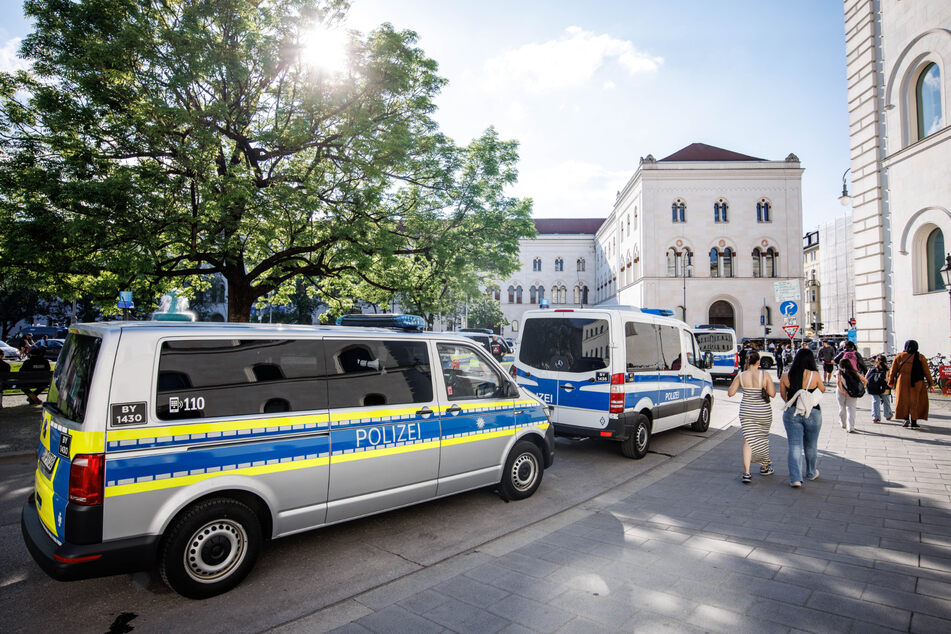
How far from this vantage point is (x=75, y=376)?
3.55 m

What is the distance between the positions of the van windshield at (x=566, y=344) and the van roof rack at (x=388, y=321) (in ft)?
10.3

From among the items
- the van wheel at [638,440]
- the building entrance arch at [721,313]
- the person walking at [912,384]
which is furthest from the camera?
the building entrance arch at [721,313]

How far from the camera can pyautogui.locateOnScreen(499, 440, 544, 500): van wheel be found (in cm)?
580

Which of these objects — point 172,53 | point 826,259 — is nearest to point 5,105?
point 172,53

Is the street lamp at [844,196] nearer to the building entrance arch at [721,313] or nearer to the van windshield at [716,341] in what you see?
the van windshield at [716,341]

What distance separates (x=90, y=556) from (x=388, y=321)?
313 centimetres

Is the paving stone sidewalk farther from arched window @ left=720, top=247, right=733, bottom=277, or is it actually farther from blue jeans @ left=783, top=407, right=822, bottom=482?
arched window @ left=720, top=247, right=733, bottom=277

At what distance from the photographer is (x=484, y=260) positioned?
659 inches

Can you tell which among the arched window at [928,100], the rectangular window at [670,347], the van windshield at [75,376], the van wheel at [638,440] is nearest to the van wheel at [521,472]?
the van wheel at [638,440]

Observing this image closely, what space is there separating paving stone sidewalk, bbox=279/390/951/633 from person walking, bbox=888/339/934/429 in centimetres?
500

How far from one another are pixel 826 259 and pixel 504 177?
185ft

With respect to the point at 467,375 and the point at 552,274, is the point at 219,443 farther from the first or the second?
the point at 552,274

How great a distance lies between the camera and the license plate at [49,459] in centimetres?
341

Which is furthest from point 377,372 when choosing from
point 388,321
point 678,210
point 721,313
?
point 721,313
